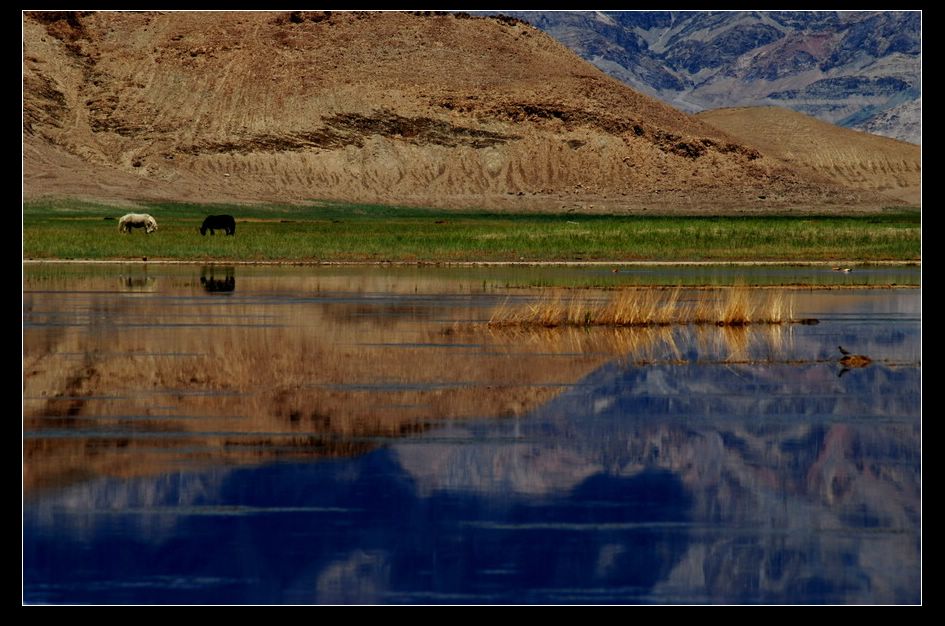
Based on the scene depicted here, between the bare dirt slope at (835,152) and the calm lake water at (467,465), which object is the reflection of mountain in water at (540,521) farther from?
the bare dirt slope at (835,152)

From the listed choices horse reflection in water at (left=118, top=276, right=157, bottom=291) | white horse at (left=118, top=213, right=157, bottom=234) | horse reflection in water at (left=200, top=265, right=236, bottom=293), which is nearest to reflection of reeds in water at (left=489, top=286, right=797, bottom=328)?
horse reflection in water at (left=200, top=265, right=236, bottom=293)

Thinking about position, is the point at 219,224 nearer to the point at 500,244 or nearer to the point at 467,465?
the point at 500,244

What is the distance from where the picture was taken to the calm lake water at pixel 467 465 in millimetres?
11773

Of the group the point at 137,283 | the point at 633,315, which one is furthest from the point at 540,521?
the point at 137,283

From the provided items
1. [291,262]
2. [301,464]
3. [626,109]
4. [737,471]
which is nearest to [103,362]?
[301,464]

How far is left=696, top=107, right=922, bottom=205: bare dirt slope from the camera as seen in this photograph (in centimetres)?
18446

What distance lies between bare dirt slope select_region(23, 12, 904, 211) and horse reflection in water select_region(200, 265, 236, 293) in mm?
72092

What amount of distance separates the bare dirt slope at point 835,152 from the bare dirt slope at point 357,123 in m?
25.5

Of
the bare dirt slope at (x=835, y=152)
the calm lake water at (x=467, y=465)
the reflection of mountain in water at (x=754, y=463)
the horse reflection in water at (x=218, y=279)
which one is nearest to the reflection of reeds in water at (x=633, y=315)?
the calm lake water at (x=467, y=465)

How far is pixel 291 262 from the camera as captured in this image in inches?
2203

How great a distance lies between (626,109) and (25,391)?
13880cm

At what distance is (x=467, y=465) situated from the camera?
51.1 feet
